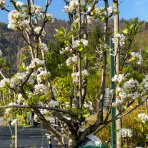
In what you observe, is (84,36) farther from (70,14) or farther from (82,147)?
(82,147)

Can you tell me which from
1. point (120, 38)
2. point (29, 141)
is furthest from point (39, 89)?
point (29, 141)

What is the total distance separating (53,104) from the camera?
3143mm

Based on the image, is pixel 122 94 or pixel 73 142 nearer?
pixel 122 94

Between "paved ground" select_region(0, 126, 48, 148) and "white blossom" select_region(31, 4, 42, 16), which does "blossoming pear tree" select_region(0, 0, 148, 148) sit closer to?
"white blossom" select_region(31, 4, 42, 16)

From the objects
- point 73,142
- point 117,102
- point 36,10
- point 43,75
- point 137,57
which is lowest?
point 73,142

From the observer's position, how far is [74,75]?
11.0 feet

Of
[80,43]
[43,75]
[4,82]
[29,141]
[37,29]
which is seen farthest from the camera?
[29,141]

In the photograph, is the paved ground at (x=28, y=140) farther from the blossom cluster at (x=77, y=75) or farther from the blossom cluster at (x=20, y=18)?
the blossom cluster at (x=20, y=18)

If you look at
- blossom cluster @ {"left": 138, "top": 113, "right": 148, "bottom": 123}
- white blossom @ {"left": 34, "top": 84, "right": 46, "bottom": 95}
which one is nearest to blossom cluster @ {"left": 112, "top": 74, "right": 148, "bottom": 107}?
blossom cluster @ {"left": 138, "top": 113, "right": 148, "bottom": 123}

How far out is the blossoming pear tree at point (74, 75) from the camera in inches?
119

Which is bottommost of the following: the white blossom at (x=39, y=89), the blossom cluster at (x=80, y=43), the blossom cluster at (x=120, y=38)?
the white blossom at (x=39, y=89)

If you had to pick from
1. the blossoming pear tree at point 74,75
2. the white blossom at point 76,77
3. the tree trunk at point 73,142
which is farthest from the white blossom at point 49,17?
the tree trunk at point 73,142

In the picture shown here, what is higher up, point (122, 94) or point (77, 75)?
point (77, 75)

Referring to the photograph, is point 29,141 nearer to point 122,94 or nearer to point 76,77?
point 76,77
